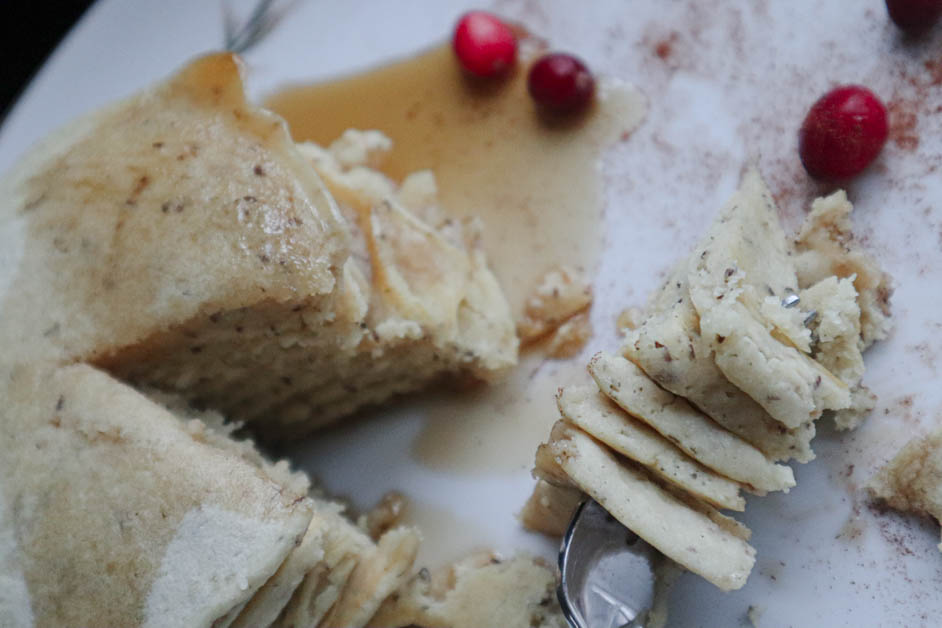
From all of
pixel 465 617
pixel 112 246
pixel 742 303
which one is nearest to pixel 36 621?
A: pixel 112 246

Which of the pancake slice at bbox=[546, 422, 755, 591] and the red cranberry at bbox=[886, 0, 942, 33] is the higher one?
the red cranberry at bbox=[886, 0, 942, 33]

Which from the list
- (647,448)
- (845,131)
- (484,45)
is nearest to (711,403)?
(647,448)

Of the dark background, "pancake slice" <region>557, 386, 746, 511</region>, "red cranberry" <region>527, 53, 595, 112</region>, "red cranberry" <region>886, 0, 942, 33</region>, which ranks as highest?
"red cranberry" <region>886, 0, 942, 33</region>

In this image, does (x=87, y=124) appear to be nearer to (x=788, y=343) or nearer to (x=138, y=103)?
(x=138, y=103)

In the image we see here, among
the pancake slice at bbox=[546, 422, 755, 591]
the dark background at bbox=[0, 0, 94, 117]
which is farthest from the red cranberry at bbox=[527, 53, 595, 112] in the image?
the dark background at bbox=[0, 0, 94, 117]

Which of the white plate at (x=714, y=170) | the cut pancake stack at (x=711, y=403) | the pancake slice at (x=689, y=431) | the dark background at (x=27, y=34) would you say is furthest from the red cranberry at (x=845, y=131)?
the dark background at (x=27, y=34)

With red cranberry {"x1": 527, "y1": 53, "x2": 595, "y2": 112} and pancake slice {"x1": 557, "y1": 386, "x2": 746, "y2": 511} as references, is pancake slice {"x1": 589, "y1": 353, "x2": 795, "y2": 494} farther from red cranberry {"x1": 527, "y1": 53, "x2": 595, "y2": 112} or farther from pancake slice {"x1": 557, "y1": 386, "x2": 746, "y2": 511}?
red cranberry {"x1": 527, "y1": 53, "x2": 595, "y2": 112}
